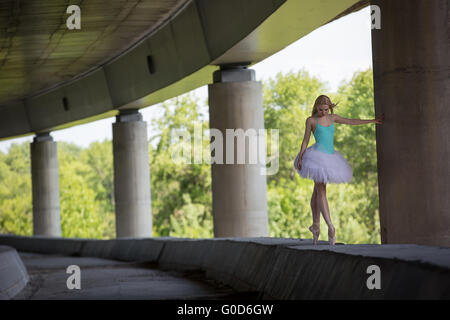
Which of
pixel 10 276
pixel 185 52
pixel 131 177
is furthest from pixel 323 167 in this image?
pixel 131 177

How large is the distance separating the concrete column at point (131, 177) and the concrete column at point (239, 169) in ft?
38.7

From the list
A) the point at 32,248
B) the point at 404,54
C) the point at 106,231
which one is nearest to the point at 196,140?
the point at 106,231

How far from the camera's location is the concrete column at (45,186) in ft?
145

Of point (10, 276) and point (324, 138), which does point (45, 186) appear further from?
point (324, 138)

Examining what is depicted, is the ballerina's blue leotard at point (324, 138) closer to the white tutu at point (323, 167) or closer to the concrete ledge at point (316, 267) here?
the white tutu at point (323, 167)

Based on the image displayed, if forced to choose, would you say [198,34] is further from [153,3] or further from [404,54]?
[404,54]

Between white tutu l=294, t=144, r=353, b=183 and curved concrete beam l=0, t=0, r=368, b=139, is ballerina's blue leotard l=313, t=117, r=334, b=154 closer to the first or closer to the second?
white tutu l=294, t=144, r=353, b=183

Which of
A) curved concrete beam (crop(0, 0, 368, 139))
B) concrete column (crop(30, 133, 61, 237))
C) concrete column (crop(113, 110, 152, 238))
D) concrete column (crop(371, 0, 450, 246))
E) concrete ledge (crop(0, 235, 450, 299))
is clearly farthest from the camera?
concrete column (crop(30, 133, 61, 237))

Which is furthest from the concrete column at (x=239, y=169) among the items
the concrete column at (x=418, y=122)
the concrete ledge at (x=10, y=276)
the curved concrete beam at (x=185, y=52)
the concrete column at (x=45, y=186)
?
the concrete column at (x=45, y=186)

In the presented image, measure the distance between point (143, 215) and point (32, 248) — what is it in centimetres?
478

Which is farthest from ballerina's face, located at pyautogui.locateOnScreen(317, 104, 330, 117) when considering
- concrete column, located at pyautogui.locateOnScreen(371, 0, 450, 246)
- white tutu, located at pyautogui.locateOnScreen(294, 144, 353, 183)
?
concrete column, located at pyautogui.locateOnScreen(371, 0, 450, 246)

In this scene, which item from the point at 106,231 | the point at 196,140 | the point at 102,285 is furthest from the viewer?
the point at 106,231

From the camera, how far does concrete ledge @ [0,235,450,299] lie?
5.99m

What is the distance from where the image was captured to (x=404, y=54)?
11.2 meters
